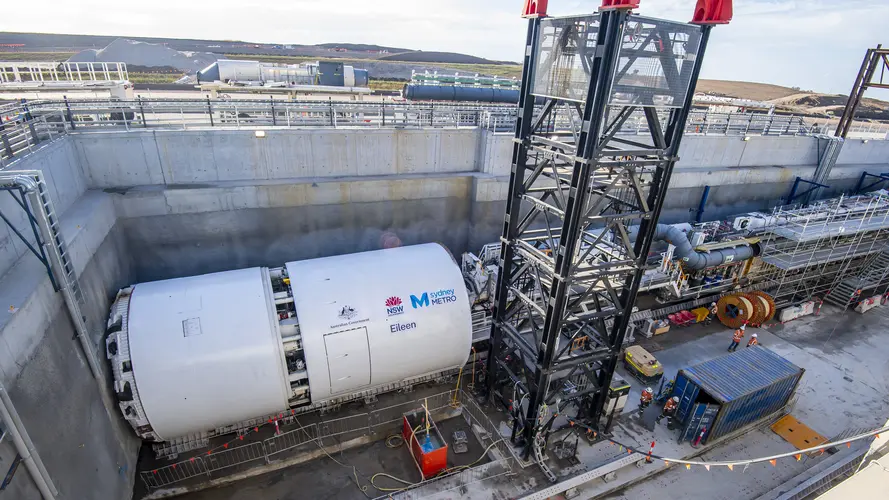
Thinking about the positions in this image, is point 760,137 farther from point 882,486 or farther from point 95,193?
point 95,193

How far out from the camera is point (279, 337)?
10.7m

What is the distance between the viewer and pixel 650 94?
8.95 meters

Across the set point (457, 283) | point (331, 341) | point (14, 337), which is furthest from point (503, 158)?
A: point (14, 337)

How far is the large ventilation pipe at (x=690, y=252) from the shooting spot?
17266 millimetres

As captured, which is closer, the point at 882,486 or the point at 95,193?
the point at 882,486

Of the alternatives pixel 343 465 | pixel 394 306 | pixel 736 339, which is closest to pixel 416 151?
pixel 394 306

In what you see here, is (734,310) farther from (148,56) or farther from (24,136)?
(148,56)

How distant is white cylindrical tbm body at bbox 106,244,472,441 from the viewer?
9.93 metres

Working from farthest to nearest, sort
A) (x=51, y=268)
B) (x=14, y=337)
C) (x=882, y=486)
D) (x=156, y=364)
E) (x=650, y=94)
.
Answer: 1. (x=156, y=364)
2. (x=650, y=94)
3. (x=51, y=268)
4. (x=14, y=337)
5. (x=882, y=486)

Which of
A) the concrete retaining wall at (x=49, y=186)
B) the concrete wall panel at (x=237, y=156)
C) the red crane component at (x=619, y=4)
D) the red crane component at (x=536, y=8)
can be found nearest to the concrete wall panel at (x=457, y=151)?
the concrete wall panel at (x=237, y=156)

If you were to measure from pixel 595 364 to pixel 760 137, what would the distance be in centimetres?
1978

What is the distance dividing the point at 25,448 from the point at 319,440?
6617mm

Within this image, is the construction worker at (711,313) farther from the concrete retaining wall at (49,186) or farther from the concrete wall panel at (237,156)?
the concrete retaining wall at (49,186)

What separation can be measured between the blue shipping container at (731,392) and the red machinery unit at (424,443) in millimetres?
7158
